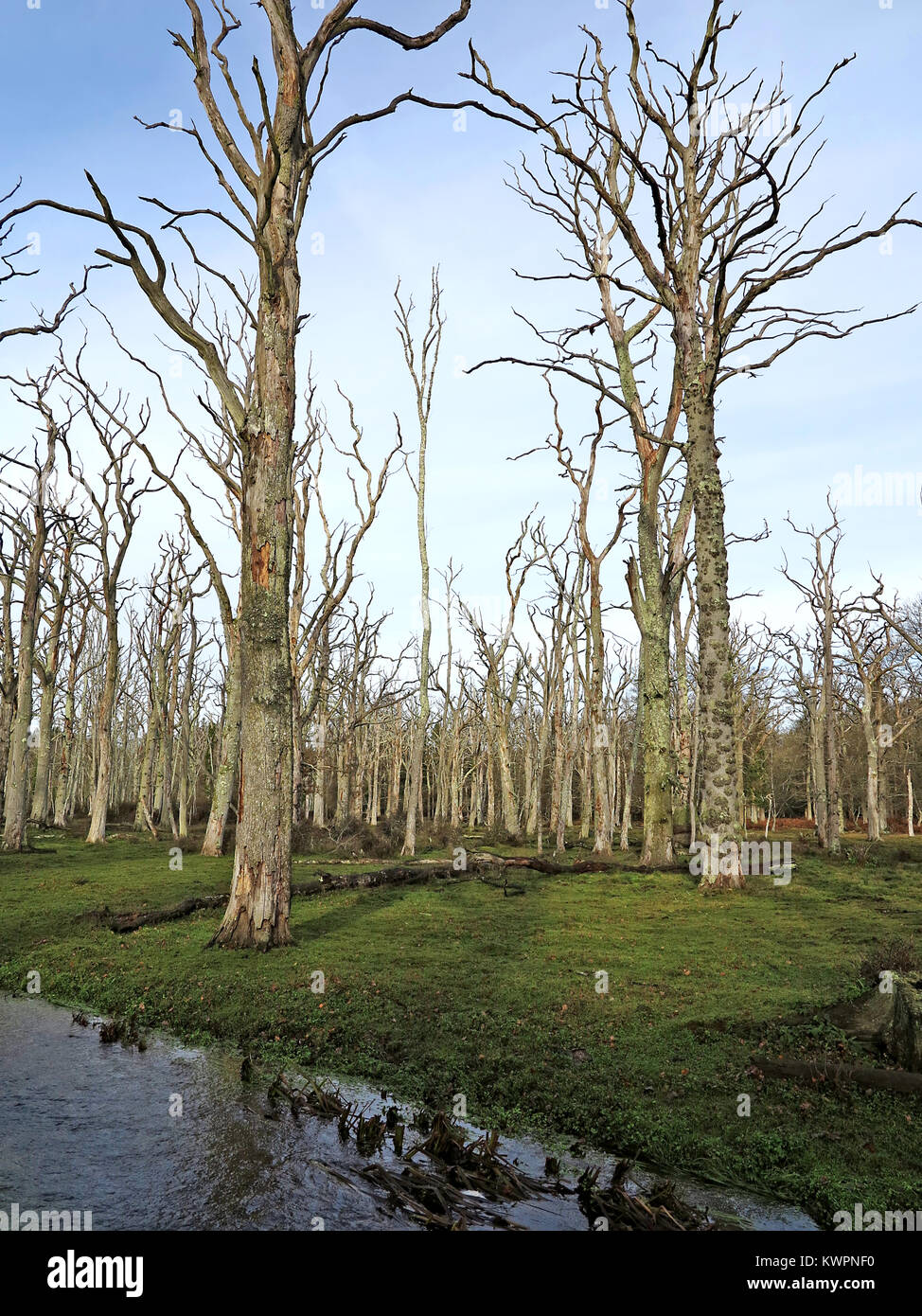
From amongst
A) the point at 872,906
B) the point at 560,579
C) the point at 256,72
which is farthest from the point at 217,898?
the point at 560,579

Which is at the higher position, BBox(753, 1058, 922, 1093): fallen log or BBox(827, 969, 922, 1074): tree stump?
BBox(827, 969, 922, 1074): tree stump

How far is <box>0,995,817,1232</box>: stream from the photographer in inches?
153

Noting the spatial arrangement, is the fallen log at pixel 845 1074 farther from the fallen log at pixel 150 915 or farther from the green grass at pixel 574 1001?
the fallen log at pixel 150 915

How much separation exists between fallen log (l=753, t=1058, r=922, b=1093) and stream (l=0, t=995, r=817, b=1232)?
1499 mm

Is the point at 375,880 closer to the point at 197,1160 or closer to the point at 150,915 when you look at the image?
the point at 150,915

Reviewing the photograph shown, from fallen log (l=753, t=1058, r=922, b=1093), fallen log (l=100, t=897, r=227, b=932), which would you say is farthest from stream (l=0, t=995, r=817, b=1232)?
fallen log (l=100, t=897, r=227, b=932)

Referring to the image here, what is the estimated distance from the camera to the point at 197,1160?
174 inches

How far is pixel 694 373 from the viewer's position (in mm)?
12992

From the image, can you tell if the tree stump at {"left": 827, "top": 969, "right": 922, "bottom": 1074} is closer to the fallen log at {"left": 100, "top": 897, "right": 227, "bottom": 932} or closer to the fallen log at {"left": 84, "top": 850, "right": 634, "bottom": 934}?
the fallen log at {"left": 84, "top": 850, "right": 634, "bottom": 934}

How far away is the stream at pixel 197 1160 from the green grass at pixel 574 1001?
464 millimetres

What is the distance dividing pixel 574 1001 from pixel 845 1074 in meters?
2.35

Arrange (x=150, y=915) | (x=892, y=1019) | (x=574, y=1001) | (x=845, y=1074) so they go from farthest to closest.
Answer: (x=150, y=915) → (x=574, y=1001) → (x=892, y=1019) → (x=845, y=1074)

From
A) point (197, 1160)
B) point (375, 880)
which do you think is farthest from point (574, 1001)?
point (375, 880)
